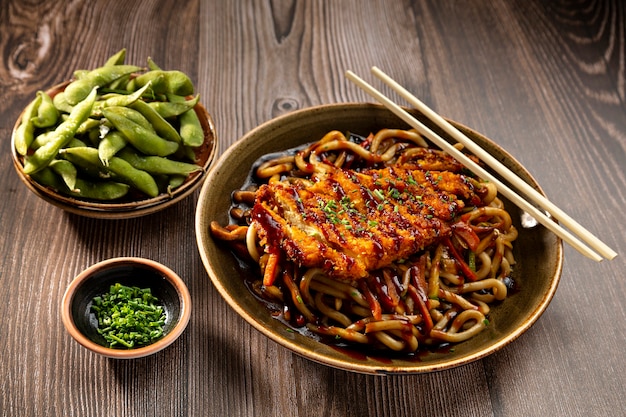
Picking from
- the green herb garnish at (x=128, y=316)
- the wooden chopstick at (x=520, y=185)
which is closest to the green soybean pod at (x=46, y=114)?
the green herb garnish at (x=128, y=316)

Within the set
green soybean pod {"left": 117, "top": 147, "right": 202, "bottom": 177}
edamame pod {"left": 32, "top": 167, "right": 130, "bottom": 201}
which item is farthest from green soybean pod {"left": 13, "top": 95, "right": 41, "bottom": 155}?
green soybean pod {"left": 117, "top": 147, "right": 202, "bottom": 177}

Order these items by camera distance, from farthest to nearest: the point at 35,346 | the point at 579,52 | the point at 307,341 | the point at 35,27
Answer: the point at 579,52, the point at 35,27, the point at 35,346, the point at 307,341

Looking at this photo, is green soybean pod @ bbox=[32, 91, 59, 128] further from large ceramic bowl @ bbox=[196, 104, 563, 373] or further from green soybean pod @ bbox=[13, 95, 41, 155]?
large ceramic bowl @ bbox=[196, 104, 563, 373]

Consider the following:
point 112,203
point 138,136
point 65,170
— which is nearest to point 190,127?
point 138,136

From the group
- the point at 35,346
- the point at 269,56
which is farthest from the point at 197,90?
the point at 35,346

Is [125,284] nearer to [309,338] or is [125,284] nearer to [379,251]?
[309,338]

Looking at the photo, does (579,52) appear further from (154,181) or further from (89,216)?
(89,216)
